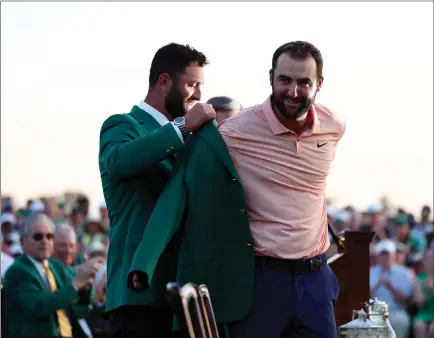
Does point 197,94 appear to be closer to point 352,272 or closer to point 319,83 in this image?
point 319,83

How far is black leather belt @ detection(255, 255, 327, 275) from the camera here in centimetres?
694

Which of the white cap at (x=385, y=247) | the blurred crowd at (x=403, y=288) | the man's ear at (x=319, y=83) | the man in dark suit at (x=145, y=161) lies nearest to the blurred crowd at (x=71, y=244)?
the blurred crowd at (x=403, y=288)

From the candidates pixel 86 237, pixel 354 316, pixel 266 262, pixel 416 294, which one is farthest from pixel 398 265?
pixel 266 262

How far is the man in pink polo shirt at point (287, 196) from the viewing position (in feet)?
22.7

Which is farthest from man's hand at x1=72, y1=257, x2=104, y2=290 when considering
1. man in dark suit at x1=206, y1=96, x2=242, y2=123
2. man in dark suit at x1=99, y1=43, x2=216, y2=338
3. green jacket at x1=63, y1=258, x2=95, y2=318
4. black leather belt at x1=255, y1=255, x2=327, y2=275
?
black leather belt at x1=255, y1=255, x2=327, y2=275

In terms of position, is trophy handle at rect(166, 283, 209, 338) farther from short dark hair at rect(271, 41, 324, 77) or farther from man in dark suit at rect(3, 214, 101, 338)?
man in dark suit at rect(3, 214, 101, 338)

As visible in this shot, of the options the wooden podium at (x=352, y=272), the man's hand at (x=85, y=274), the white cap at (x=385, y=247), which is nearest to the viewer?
the wooden podium at (x=352, y=272)

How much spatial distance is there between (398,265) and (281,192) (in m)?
10.1

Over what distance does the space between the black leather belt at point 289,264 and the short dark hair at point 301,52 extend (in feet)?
2.69

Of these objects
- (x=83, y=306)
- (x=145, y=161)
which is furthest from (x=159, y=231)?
(x=83, y=306)

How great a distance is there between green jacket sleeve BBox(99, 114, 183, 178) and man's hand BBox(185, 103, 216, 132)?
0.08m

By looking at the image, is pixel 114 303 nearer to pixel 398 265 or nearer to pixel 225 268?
pixel 225 268

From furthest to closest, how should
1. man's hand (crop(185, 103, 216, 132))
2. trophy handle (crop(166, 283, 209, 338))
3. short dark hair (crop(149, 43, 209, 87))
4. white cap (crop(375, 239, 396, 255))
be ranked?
white cap (crop(375, 239, 396, 255)), short dark hair (crop(149, 43, 209, 87)), man's hand (crop(185, 103, 216, 132)), trophy handle (crop(166, 283, 209, 338))

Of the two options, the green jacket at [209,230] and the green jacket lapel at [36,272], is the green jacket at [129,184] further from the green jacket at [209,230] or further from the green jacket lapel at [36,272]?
the green jacket lapel at [36,272]
